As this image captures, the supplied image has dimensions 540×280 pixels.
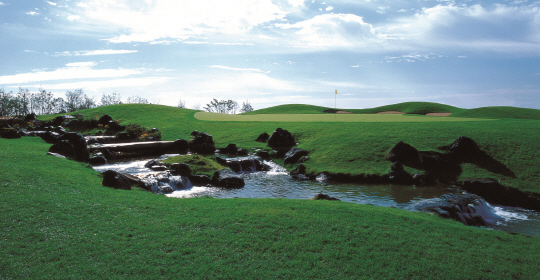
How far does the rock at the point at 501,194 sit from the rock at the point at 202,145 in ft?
84.5

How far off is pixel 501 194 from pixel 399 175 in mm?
6508

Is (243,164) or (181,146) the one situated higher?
(181,146)

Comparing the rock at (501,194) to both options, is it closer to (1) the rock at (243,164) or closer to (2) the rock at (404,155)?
(2) the rock at (404,155)

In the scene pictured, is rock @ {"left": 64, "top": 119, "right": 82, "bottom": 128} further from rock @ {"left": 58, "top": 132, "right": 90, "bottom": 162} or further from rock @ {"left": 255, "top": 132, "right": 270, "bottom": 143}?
rock @ {"left": 255, "top": 132, "right": 270, "bottom": 143}

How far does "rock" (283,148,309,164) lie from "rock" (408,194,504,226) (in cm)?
1361

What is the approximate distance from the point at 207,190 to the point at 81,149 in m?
15.8

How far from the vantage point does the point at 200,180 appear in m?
21.2

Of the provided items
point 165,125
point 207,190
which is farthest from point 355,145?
point 165,125

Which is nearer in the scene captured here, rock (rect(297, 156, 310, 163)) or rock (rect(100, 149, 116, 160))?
rock (rect(297, 156, 310, 163))

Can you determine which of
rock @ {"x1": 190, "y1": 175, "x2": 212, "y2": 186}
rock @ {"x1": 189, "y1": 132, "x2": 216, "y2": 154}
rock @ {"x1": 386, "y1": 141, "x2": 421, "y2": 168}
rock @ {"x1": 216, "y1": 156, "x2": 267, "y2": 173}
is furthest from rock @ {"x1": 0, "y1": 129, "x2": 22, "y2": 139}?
rock @ {"x1": 386, "y1": 141, "x2": 421, "y2": 168}

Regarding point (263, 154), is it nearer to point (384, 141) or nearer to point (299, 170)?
point (299, 170)

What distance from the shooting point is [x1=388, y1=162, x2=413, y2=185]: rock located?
22.2 m

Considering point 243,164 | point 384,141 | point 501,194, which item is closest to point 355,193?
point 501,194

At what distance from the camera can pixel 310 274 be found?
23.4 ft
